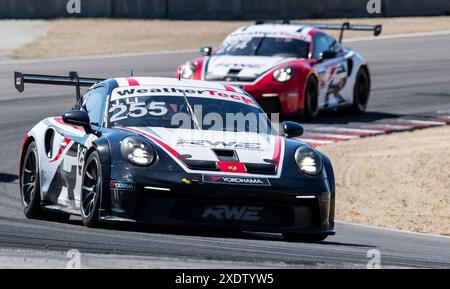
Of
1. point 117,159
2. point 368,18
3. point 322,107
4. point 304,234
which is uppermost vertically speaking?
point 117,159

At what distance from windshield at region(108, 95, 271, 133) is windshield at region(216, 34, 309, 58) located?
8.82 metres

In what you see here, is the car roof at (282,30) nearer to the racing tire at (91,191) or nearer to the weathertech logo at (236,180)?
the racing tire at (91,191)

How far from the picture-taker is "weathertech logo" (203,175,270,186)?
873 cm

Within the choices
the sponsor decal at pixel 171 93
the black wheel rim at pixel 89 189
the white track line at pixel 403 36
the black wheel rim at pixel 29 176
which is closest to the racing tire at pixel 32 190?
the black wheel rim at pixel 29 176

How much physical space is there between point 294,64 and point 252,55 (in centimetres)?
68

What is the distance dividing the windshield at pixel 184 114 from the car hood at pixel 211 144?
21 cm

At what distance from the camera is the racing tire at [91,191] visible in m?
8.83

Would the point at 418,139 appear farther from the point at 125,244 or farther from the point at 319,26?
the point at 125,244

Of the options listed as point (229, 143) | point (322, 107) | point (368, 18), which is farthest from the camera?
point (368, 18)

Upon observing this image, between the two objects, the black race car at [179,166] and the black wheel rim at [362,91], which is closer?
the black race car at [179,166]

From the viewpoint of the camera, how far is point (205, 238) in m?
8.73

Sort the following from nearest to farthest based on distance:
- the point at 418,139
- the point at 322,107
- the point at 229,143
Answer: the point at 229,143, the point at 418,139, the point at 322,107

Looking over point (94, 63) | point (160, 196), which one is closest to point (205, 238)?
point (160, 196)

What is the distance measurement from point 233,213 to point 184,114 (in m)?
1.32
